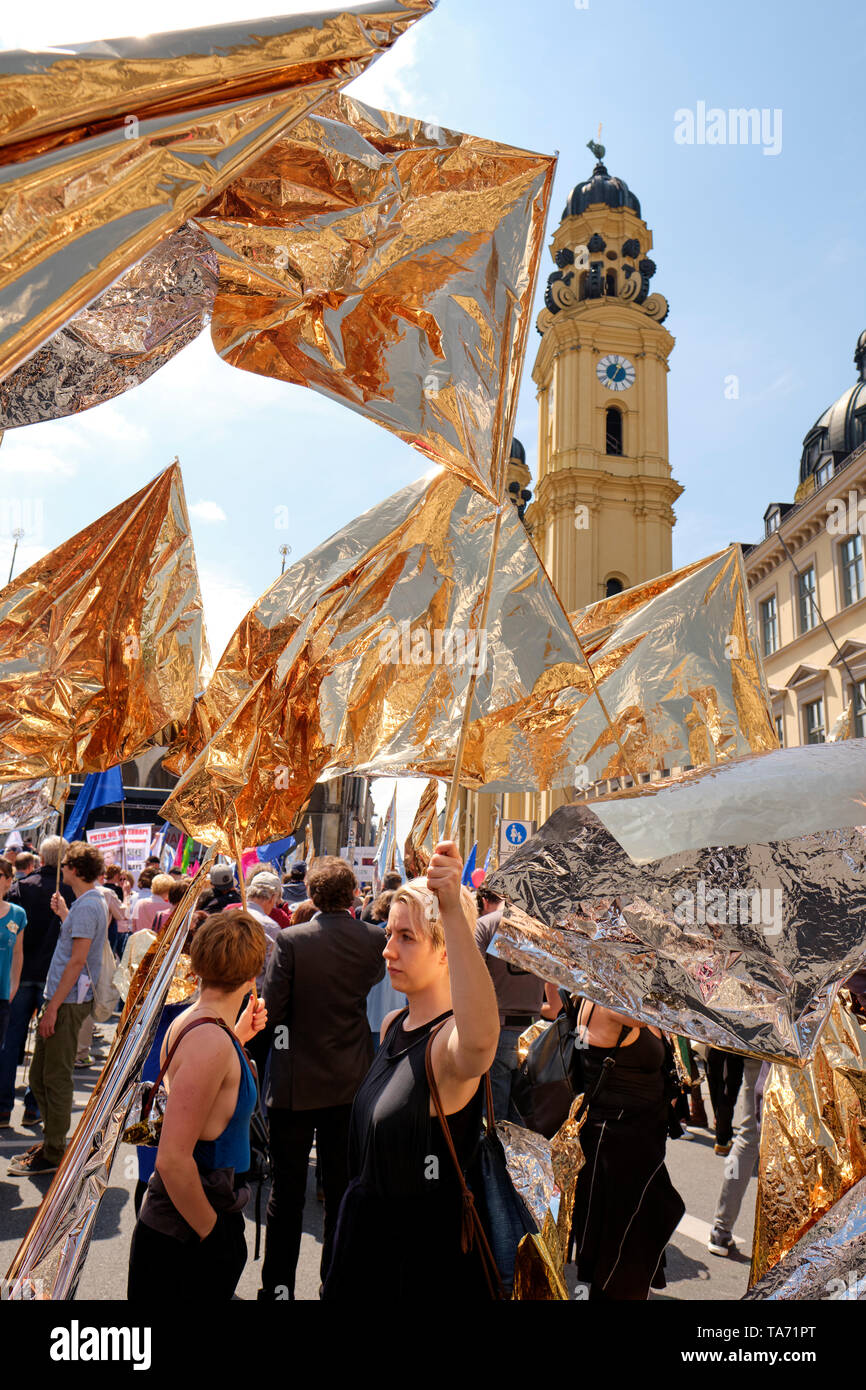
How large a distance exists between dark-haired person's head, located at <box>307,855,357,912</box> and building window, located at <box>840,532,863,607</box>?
1048 inches

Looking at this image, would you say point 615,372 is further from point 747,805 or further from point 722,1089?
point 747,805

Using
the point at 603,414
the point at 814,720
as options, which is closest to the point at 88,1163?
the point at 814,720

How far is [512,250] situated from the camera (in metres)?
2.00

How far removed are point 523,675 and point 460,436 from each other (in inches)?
49.7

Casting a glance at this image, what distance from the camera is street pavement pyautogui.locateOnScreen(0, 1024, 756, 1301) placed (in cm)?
413

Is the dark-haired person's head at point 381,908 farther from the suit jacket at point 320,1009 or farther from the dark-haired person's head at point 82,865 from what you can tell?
the dark-haired person's head at point 82,865

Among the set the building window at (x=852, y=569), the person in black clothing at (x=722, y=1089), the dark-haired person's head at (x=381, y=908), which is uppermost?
the building window at (x=852, y=569)

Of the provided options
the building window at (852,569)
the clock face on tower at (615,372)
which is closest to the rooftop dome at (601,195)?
the clock face on tower at (615,372)

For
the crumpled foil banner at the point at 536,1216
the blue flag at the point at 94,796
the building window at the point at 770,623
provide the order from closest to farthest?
the crumpled foil banner at the point at 536,1216 → the blue flag at the point at 94,796 → the building window at the point at 770,623

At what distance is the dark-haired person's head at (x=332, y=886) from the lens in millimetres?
4559

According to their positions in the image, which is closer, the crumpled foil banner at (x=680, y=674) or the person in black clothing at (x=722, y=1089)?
the crumpled foil banner at (x=680, y=674)

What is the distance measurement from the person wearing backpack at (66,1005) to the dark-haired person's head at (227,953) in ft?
10.7
